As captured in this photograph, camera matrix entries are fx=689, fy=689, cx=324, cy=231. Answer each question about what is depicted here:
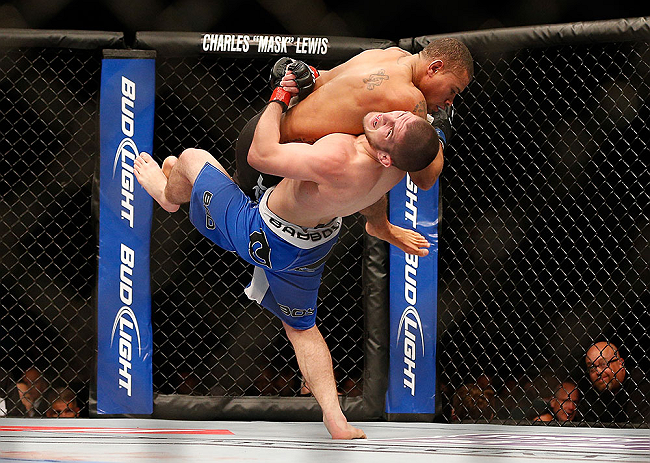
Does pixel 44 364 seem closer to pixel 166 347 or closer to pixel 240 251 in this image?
pixel 166 347

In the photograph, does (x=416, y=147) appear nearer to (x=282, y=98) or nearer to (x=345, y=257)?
(x=282, y=98)

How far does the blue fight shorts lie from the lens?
1729 mm

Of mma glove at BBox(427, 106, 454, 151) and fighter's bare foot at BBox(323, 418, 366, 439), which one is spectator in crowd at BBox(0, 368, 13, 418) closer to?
fighter's bare foot at BBox(323, 418, 366, 439)

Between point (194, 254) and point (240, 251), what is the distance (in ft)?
3.33

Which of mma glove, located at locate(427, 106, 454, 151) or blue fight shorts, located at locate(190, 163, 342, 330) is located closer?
blue fight shorts, located at locate(190, 163, 342, 330)

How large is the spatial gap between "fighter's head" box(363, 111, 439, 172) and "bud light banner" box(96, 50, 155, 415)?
1.04 meters

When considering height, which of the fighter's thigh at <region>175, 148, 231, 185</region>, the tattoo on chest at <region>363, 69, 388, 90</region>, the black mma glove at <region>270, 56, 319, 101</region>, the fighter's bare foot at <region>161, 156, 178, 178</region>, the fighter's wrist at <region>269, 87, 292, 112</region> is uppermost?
the black mma glove at <region>270, 56, 319, 101</region>

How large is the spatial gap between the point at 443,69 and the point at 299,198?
0.45 m

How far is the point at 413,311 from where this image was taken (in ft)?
7.47

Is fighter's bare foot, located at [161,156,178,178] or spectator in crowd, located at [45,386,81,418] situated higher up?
fighter's bare foot, located at [161,156,178,178]

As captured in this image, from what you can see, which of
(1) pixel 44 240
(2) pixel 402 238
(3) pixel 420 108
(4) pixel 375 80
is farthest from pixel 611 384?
(1) pixel 44 240

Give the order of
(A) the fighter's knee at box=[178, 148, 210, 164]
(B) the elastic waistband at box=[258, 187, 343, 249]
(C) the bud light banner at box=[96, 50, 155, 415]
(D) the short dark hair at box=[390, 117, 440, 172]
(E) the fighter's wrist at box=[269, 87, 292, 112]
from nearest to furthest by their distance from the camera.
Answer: (D) the short dark hair at box=[390, 117, 440, 172] < (E) the fighter's wrist at box=[269, 87, 292, 112] < (B) the elastic waistband at box=[258, 187, 343, 249] < (A) the fighter's knee at box=[178, 148, 210, 164] < (C) the bud light banner at box=[96, 50, 155, 415]

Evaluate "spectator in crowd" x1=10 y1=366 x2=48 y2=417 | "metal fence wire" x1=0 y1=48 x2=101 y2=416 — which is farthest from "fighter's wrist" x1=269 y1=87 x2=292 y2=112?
"spectator in crowd" x1=10 y1=366 x2=48 y2=417

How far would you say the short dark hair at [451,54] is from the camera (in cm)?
160
